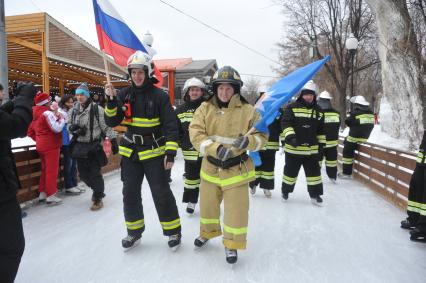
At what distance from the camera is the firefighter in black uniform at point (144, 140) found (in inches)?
139

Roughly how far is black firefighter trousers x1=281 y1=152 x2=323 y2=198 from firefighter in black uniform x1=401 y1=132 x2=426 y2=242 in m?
1.51

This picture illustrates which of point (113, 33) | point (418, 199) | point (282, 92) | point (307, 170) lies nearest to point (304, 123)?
point (307, 170)

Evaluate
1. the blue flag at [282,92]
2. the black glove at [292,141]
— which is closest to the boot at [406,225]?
the black glove at [292,141]

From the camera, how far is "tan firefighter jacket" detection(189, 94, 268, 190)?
330 cm

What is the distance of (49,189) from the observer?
5.25 meters

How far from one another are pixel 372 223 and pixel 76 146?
4.74 meters

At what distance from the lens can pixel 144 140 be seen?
3.53 meters

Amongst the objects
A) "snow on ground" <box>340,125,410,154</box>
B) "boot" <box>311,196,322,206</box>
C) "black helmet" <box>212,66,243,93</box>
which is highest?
"black helmet" <box>212,66,243,93</box>

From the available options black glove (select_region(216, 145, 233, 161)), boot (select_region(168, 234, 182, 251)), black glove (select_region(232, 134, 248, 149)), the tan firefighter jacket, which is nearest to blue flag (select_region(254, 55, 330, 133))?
the tan firefighter jacket

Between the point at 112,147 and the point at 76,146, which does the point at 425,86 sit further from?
the point at 76,146

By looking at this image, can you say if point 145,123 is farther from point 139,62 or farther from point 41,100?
point 41,100

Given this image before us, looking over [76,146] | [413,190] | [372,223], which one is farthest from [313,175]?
[76,146]

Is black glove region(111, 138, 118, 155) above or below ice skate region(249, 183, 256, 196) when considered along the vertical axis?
above

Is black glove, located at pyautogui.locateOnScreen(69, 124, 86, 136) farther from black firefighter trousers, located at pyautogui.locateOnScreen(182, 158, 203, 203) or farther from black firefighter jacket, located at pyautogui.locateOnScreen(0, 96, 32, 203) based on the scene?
black firefighter jacket, located at pyautogui.locateOnScreen(0, 96, 32, 203)
